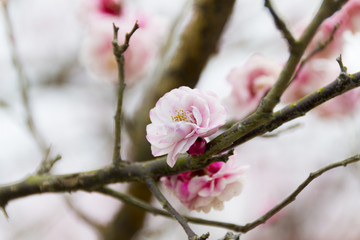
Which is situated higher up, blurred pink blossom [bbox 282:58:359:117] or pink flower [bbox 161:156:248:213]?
blurred pink blossom [bbox 282:58:359:117]

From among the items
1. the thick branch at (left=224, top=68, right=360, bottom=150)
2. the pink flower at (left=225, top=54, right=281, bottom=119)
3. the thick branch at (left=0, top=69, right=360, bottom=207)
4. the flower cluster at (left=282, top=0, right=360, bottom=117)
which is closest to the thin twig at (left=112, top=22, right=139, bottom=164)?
the thick branch at (left=0, top=69, right=360, bottom=207)

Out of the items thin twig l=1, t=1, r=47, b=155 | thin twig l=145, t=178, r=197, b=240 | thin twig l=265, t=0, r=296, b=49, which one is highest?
thin twig l=1, t=1, r=47, b=155

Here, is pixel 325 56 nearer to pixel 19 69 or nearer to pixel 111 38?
pixel 111 38

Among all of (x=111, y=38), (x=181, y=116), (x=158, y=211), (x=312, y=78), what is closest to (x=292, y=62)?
(x=181, y=116)

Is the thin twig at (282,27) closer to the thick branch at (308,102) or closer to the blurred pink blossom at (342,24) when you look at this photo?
the thick branch at (308,102)

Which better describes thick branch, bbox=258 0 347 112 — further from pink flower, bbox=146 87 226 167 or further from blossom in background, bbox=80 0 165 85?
blossom in background, bbox=80 0 165 85

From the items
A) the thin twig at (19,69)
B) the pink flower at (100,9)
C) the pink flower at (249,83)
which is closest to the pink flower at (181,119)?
the pink flower at (249,83)

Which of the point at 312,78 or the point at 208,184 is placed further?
the point at 312,78
